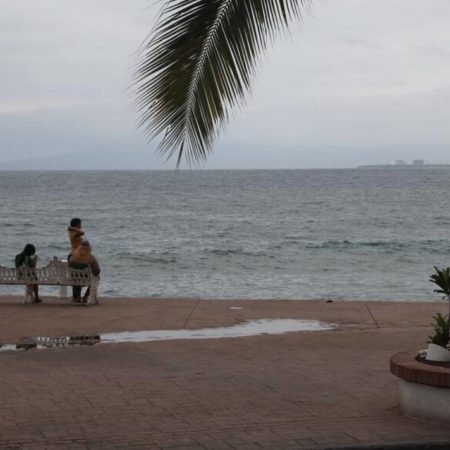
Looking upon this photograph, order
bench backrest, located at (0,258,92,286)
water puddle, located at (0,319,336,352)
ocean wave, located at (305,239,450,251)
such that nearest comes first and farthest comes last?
1. water puddle, located at (0,319,336,352)
2. bench backrest, located at (0,258,92,286)
3. ocean wave, located at (305,239,450,251)

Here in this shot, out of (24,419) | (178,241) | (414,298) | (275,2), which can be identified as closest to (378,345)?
(24,419)

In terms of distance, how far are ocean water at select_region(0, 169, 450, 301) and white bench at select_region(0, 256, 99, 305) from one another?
5.44 m

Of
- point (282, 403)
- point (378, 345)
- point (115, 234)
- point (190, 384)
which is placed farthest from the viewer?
point (115, 234)

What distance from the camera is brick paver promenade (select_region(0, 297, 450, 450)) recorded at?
622 centimetres

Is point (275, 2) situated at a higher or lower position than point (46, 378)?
higher

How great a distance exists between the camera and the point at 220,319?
12555 mm

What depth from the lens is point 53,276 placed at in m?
14.0

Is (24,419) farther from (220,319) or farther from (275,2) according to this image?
(220,319)

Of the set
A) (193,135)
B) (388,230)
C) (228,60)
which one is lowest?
(388,230)

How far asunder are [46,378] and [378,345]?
3910mm

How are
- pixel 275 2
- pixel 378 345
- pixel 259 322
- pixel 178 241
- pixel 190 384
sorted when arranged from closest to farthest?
1. pixel 275 2
2. pixel 190 384
3. pixel 378 345
4. pixel 259 322
5. pixel 178 241

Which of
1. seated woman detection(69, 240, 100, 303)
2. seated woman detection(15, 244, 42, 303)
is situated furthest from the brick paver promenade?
seated woman detection(15, 244, 42, 303)

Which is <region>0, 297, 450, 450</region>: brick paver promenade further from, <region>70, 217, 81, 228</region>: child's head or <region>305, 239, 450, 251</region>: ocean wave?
<region>305, 239, 450, 251</region>: ocean wave

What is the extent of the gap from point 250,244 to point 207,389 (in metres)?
34.3
